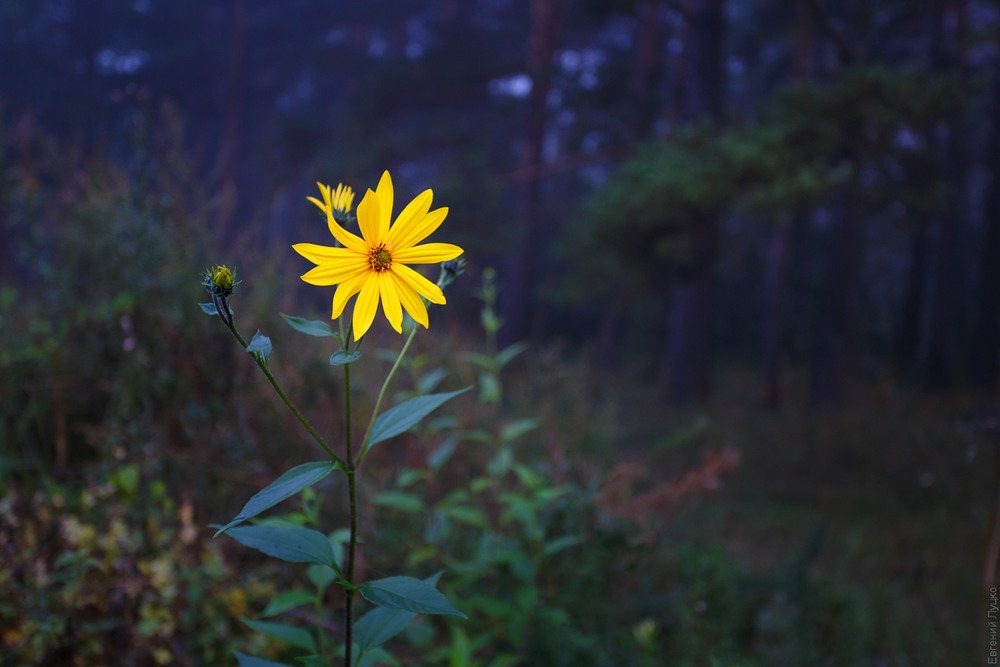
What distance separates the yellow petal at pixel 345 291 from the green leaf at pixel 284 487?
188mm

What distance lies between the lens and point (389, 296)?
30.7 inches

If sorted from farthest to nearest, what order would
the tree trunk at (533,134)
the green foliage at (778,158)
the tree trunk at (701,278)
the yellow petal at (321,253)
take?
1. the tree trunk at (533,134)
2. the tree trunk at (701,278)
3. the green foliage at (778,158)
4. the yellow petal at (321,253)

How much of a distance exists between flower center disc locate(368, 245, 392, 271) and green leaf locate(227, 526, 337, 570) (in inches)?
14.5

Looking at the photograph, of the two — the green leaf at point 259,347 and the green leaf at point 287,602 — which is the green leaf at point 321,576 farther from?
the green leaf at point 259,347

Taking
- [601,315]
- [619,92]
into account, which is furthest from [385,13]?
[601,315]

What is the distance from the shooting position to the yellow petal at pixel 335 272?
2.45 ft

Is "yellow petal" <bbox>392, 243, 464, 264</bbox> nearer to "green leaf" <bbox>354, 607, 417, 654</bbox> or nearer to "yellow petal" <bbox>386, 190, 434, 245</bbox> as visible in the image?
"yellow petal" <bbox>386, 190, 434, 245</bbox>

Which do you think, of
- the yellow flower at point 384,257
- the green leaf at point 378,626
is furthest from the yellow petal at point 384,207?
the green leaf at point 378,626

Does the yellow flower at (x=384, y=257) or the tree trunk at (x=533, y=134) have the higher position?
the tree trunk at (x=533, y=134)

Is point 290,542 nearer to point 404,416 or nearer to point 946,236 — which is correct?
point 404,416

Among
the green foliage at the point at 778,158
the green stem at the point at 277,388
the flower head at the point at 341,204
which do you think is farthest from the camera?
the green foliage at the point at 778,158

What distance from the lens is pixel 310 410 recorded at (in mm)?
2785

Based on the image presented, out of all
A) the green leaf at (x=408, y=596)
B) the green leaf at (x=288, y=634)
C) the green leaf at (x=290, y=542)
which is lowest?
the green leaf at (x=288, y=634)

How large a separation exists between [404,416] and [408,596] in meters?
0.24
